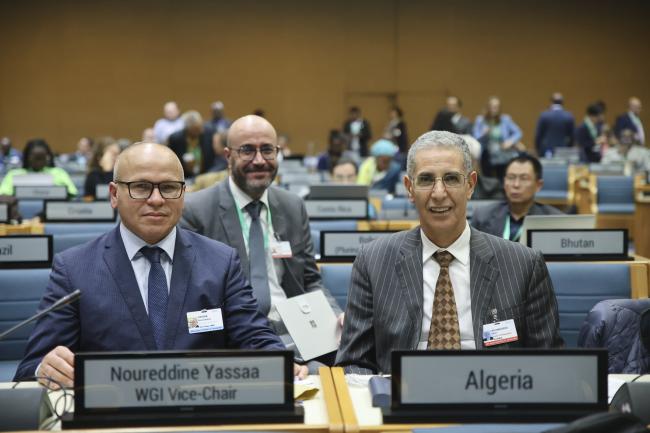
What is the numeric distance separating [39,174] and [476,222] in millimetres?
4436

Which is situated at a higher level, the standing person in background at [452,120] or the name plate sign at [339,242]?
the standing person in background at [452,120]

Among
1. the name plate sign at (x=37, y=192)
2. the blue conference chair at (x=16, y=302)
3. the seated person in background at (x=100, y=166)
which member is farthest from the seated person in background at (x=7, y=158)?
the blue conference chair at (x=16, y=302)

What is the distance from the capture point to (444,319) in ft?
8.41

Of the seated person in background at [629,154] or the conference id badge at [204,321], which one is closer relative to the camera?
the conference id badge at [204,321]

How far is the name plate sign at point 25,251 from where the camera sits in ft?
12.7

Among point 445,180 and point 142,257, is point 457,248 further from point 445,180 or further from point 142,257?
point 142,257

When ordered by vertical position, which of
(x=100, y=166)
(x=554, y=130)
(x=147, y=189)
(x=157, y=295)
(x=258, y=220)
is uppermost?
(x=554, y=130)

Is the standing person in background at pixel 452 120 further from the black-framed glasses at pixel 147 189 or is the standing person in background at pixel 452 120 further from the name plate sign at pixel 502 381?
the name plate sign at pixel 502 381

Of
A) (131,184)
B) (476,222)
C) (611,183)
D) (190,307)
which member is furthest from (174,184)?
(611,183)

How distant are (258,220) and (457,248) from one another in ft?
4.43

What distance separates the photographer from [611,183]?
9.66 meters

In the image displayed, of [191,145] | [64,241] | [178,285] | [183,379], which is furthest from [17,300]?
[191,145]

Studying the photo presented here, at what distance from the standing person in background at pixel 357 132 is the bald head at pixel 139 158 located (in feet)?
44.3

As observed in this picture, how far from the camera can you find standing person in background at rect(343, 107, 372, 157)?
53.2 feet
